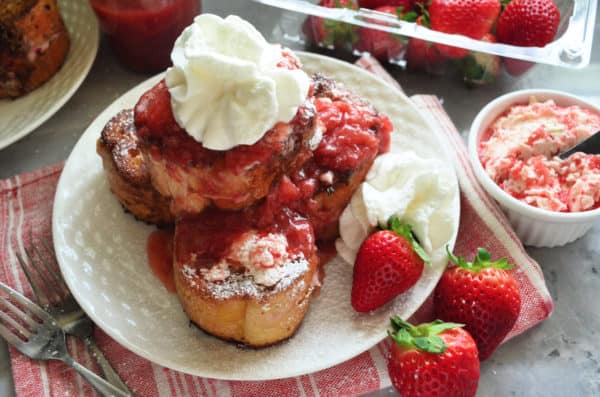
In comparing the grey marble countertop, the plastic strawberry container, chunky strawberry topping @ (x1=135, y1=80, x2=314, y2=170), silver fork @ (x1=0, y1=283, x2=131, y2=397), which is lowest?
silver fork @ (x1=0, y1=283, x2=131, y2=397)

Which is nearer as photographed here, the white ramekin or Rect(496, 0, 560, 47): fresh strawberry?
the white ramekin

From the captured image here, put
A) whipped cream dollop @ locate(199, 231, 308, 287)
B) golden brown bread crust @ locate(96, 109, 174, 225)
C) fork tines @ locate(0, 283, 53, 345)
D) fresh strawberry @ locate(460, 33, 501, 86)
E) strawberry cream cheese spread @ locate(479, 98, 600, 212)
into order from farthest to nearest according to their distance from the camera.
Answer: fresh strawberry @ locate(460, 33, 501, 86) < strawberry cream cheese spread @ locate(479, 98, 600, 212) < golden brown bread crust @ locate(96, 109, 174, 225) < fork tines @ locate(0, 283, 53, 345) < whipped cream dollop @ locate(199, 231, 308, 287)

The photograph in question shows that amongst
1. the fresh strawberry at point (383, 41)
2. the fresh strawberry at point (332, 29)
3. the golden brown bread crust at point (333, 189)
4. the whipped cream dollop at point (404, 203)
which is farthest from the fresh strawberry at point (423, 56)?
the whipped cream dollop at point (404, 203)

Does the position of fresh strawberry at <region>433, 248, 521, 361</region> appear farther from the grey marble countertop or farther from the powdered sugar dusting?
the powdered sugar dusting

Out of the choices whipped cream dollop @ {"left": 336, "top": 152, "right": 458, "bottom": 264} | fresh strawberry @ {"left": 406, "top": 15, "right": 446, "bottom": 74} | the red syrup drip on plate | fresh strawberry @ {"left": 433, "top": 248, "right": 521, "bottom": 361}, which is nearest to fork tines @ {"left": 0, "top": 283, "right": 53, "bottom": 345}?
the red syrup drip on plate

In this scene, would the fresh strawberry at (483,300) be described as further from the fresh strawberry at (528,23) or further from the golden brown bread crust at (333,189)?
the fresh strawberry at (528,23)

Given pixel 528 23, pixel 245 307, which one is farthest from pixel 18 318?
pixel 528 23
